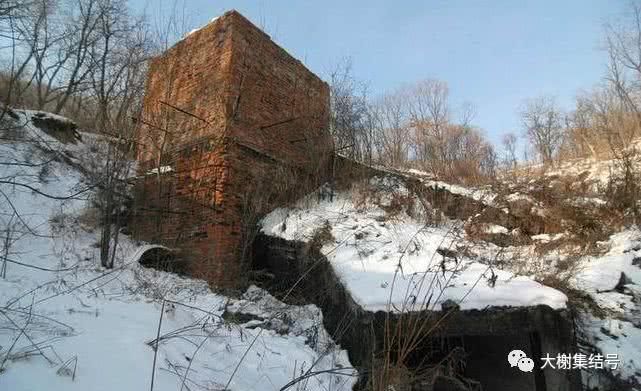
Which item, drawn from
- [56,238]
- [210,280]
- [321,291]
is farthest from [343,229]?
[56,238]

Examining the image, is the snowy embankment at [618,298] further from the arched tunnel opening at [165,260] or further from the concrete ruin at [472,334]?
the arched tunnel opening at [165,260]

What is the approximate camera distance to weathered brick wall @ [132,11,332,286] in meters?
6.41

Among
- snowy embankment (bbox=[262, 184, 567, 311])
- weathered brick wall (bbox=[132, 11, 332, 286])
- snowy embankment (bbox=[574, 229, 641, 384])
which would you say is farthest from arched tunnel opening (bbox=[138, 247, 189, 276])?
snowy embankment (bbox=[574, 229, 641, 384])

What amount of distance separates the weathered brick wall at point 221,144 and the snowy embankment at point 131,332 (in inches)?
32.6

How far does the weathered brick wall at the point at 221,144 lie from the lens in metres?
6.41

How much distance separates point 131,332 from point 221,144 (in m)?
4.05

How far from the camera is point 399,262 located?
2.82m

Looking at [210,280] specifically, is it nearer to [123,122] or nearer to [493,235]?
[123,122]

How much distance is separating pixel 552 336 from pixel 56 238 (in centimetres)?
702

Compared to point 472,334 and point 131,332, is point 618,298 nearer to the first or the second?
point 472,334

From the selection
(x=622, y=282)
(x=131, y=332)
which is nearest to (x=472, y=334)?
(x=622, y=282)

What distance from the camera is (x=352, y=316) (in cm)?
398

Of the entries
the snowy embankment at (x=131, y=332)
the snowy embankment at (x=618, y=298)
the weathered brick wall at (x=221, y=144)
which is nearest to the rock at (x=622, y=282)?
the snowy embankment at (x=618, y=298)

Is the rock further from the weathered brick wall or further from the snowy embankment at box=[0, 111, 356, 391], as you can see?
the weathered brick wall
